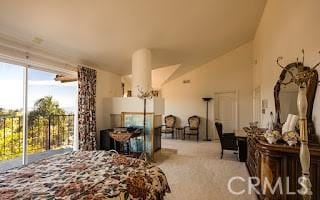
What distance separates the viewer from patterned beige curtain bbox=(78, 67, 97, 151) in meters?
4.69

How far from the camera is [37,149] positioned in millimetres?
4641

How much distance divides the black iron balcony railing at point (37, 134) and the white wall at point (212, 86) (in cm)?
457

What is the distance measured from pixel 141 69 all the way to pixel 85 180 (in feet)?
11.9

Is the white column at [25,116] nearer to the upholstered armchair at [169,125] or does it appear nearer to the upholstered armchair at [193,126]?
the upholstered armchair at [169,125]

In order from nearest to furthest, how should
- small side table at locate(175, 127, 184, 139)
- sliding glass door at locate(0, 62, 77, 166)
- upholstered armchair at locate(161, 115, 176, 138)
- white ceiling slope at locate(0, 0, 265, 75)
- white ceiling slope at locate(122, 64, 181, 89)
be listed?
white ceiling slope at locate(0, 0, 265, 75), sliding glass door at locate(0, 62, 77, 166), white ceiling slope at locate(122, 64, 181, 89), small side table at locate(175, 127, 184, 139), upholstered armchair at locate(161, 115, 176, 138)

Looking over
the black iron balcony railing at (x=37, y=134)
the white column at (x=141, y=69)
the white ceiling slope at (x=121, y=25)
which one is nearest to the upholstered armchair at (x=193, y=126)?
the white ceiling slope at (x=121, y=25)

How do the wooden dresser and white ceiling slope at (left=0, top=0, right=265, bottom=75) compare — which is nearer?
the wooden dresser

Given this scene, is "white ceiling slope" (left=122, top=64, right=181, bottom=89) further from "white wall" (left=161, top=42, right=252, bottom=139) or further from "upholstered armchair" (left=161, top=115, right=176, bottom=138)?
"upholstered armchair" (left=161, top=115, right=176, bottom=138)

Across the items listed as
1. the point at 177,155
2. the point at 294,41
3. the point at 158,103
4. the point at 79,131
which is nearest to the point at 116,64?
the point at 158,103

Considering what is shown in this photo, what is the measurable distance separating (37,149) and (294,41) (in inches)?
213

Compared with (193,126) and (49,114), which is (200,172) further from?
(193,126)

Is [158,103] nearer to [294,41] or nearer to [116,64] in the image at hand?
[116,64]

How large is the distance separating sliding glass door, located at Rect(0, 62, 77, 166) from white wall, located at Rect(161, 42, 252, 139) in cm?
460

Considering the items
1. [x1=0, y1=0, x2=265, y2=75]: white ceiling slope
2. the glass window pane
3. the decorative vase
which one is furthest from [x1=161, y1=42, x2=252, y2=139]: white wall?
the decorative vase
